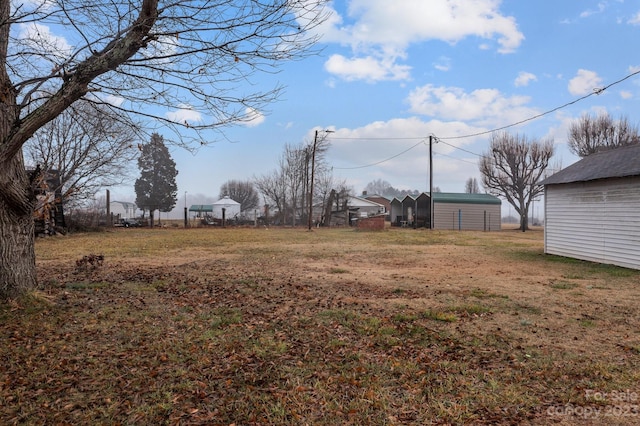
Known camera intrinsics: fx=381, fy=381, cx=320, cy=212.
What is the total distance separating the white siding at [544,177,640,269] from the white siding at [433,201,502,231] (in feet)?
65.2

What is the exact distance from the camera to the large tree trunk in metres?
4.64

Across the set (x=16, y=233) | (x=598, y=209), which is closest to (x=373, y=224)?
(x=598, y=209)

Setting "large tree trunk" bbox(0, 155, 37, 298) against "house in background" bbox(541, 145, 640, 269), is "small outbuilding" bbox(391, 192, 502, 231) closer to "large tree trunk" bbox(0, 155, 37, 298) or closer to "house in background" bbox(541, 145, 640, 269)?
"house in background" bbox(541, 145, 640, 269)

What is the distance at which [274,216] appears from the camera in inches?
1510

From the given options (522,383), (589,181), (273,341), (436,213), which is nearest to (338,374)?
(273,341)

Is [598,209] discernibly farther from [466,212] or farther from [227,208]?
[227,208]

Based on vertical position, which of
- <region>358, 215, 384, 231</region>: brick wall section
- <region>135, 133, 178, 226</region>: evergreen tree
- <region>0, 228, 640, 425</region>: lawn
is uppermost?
<region>135, 133, 178, 226</region>: evergreen tree

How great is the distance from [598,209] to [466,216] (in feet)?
75.7

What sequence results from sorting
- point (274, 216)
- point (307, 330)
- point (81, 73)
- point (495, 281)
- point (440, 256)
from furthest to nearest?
point (274, 216)
point (440, 256)
point (495, 281)
point (307, 330)
point (81, 73)

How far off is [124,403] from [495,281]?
278 inches

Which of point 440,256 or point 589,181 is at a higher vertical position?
point 589,181

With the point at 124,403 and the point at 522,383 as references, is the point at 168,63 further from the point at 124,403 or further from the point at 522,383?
the point at 522,383

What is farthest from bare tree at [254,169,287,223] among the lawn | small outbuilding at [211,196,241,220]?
the lawn

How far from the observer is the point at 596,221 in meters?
10.9
